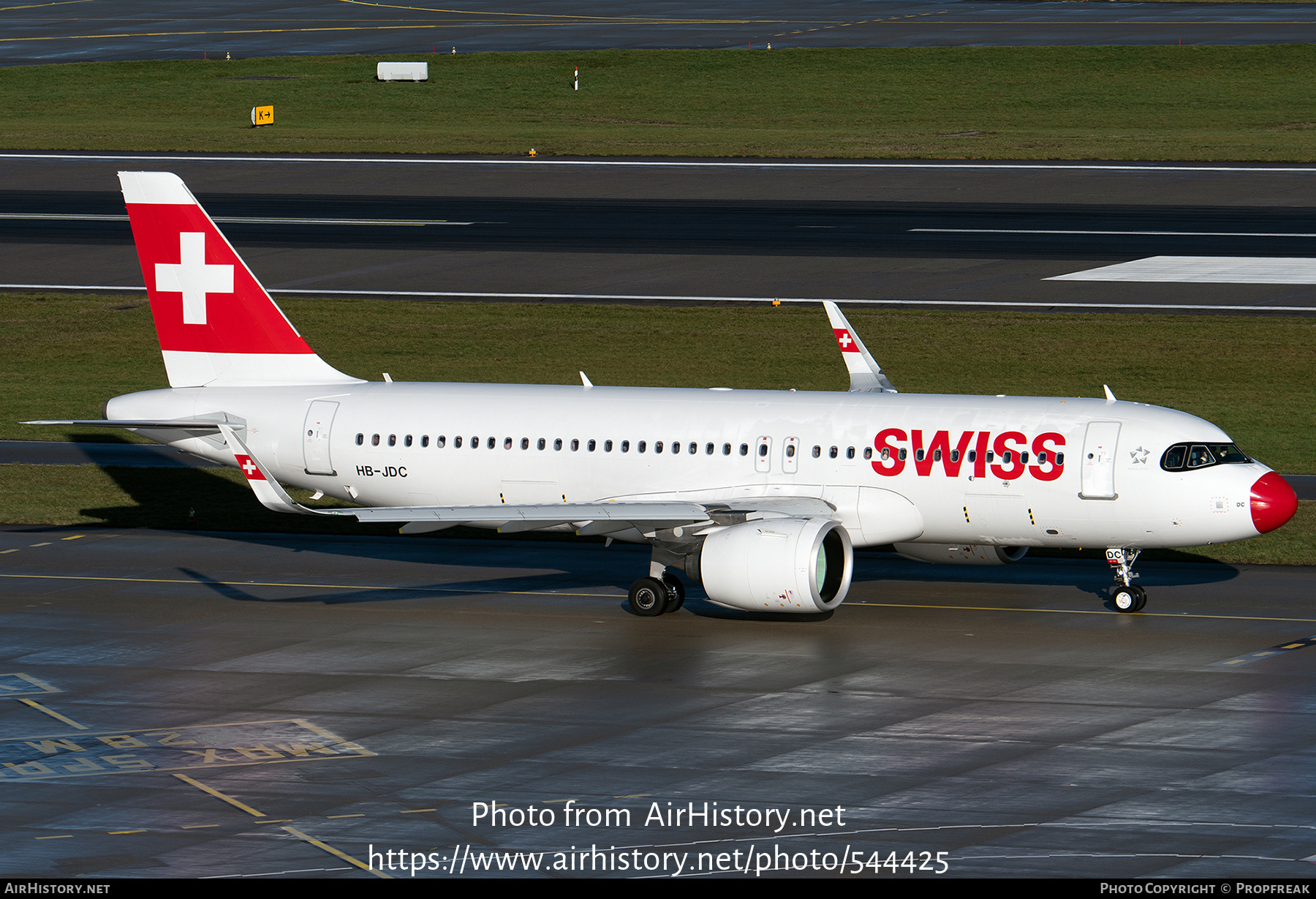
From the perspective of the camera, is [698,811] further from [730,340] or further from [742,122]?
[742,122]

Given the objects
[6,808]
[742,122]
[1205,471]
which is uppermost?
[742,122]

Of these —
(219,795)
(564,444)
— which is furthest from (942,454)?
(219,795)

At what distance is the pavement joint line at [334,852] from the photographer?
2316cm

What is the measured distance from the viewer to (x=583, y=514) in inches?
1389

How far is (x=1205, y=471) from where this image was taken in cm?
3528

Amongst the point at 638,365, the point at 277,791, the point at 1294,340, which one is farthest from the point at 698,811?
the point at 1294,340

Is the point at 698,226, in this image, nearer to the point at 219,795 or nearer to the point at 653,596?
the point at 653,596

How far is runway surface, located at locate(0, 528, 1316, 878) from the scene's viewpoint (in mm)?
24312

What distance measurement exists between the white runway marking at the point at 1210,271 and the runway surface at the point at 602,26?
56.9 m

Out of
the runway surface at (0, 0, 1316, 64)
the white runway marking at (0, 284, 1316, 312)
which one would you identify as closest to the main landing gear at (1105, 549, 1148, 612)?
the white runway marking at (0, 284, 1316, 312)

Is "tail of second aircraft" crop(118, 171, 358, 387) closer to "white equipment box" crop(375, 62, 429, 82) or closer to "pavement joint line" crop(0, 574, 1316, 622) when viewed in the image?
"pavement joint line" crop(0, 574, 1316, 622)

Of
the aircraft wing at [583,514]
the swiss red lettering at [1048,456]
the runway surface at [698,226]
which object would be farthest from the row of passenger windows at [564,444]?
the runway surface at [698,226]

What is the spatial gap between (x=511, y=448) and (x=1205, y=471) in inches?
532

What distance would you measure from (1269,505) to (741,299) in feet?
123
